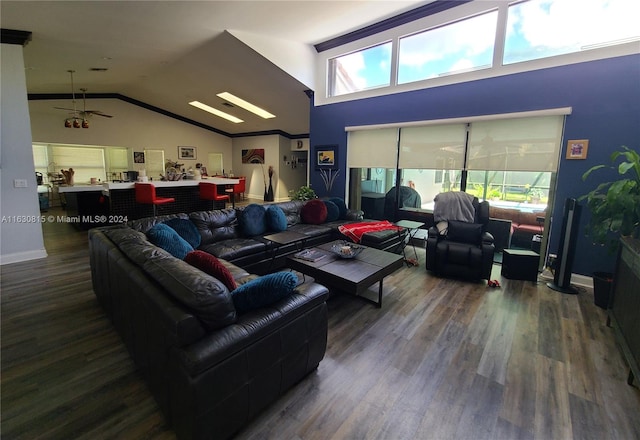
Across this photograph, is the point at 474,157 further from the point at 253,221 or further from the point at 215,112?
the point at 215,112

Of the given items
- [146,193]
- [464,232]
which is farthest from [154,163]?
[464,232]

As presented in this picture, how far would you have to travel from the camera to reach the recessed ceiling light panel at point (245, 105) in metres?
7.99

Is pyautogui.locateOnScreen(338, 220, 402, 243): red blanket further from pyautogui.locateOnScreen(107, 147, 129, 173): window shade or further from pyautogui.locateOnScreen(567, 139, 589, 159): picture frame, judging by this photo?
pyautogui.locateOnScreen(107, 147, 129, 173): window shade

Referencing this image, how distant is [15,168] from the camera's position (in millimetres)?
4082

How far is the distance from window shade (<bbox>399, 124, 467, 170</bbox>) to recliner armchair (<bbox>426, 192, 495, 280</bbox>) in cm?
87

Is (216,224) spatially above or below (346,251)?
above

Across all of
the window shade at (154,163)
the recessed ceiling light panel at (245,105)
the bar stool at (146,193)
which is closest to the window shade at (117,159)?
the window shade at (154,163)

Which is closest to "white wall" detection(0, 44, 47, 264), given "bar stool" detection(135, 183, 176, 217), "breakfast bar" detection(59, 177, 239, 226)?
"breakfast bar" detection(59, 177, 239, 226)

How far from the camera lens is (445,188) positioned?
4988mm

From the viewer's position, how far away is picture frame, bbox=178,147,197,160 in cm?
1096

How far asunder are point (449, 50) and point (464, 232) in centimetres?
287

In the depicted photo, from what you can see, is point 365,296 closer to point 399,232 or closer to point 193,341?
point 399,232

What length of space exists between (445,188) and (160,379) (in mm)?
4730

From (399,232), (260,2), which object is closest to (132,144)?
(260,2)
